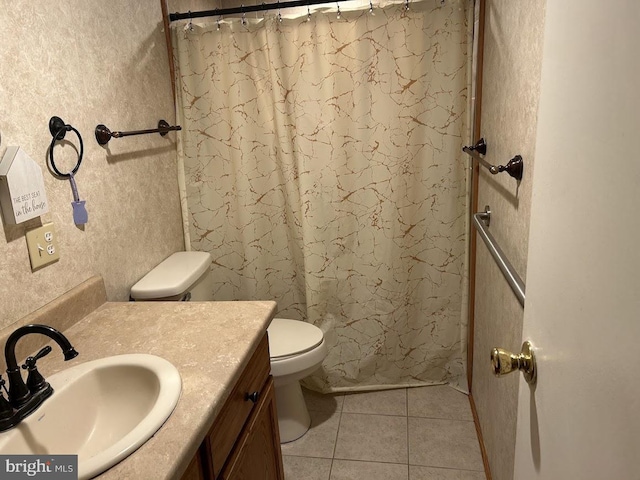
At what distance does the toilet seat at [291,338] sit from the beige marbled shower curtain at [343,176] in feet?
0.59

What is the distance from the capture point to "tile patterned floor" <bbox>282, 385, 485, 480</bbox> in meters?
1.88

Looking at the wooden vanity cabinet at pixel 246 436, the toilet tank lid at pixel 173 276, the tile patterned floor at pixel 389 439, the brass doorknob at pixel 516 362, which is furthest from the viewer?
the tile patterned floor at pixel 389 439

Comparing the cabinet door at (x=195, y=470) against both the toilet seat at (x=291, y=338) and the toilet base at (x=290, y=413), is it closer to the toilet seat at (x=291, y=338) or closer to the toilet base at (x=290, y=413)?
the toilet seat at (x=291, y=338)

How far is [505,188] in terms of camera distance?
145 centimetres

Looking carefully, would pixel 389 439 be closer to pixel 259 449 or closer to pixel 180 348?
pixel 259 449

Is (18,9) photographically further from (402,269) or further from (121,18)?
(402,269)

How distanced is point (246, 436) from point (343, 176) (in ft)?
4.13

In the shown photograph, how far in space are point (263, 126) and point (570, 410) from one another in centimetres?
180

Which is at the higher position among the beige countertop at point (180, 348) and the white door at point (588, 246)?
the white door at point (588, 246)

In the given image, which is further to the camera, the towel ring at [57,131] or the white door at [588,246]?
the towel ring at [57,131]

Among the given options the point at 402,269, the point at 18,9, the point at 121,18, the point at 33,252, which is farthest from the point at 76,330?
the point at 402,269

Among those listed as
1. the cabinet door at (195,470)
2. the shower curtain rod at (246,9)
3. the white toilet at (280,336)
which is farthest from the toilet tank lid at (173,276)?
the shower curtain rod at (246,9)

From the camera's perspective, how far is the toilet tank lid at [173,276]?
1.66 meters

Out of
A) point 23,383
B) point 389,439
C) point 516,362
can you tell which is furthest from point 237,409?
point 389,439
